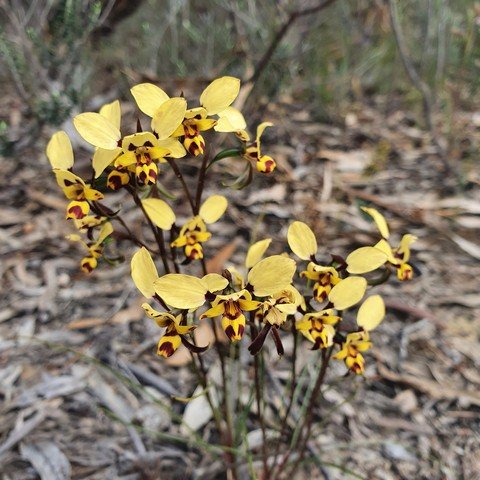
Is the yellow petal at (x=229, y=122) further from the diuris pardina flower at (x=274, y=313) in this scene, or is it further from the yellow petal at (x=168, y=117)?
the diuris pardina flower at (x=274, y=313)

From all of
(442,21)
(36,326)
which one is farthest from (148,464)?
(442,21)

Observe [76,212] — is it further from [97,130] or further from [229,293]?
[229,293]

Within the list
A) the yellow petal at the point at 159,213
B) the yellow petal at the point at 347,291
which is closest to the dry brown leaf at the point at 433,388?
the yellow petal at the point at 347,291

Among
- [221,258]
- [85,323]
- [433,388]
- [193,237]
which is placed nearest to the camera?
[193,237]

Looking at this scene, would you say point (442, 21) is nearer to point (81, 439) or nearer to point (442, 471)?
point (442, 471)

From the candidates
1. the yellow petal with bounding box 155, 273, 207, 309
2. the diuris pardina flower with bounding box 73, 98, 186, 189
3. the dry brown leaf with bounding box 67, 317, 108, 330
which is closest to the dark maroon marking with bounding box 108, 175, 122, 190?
the diuris pardina flower with bounding box 73, 98, 186, 189

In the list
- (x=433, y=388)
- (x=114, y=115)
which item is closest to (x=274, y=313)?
(x=114, y=115)

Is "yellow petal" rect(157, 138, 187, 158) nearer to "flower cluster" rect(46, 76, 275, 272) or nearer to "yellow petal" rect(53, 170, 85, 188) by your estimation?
"flower cluster" rect(46, 76, 275, 272)
